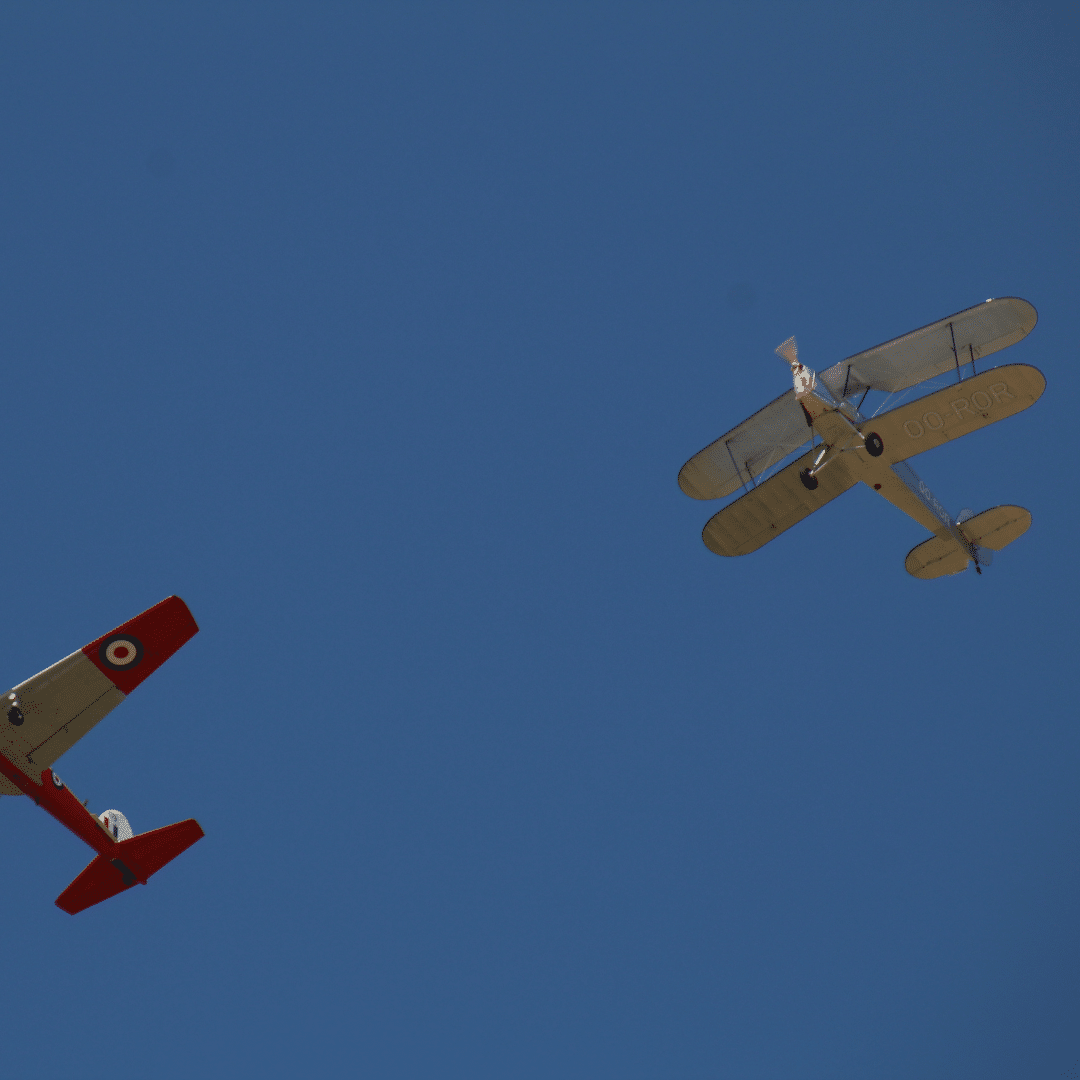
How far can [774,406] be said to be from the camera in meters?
27.0

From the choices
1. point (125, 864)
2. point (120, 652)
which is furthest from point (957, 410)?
point (125, 864)

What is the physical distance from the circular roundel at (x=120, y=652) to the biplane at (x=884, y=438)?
Result: 13.5 metres

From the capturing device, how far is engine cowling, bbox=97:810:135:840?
75.2 ft

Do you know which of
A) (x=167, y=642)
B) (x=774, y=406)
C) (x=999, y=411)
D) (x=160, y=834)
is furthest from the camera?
(x=774, y=406)

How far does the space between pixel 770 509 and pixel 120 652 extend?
15.1 meters

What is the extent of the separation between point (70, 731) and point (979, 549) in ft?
68.5

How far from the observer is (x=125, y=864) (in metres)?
22.8

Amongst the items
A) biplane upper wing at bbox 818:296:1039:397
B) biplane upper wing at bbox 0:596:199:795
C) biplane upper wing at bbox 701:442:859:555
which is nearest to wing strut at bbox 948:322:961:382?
biplane upper wing at bbox 818:296:1039:397

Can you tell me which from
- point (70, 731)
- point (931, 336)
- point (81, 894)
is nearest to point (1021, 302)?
point (931, 336)

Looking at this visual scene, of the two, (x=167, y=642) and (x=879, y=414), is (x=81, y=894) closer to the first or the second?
(x=167, y=642)

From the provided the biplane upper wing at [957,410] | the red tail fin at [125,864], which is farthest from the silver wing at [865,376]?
the red tail fin at [125,864]

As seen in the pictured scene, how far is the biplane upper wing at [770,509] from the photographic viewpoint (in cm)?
2692

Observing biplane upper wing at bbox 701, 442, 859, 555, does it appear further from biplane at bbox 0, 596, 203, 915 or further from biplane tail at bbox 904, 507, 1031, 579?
biplane at bbox 0, 596, 203, 915

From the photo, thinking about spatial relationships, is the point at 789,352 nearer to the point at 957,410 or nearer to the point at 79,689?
the point at 957,410
